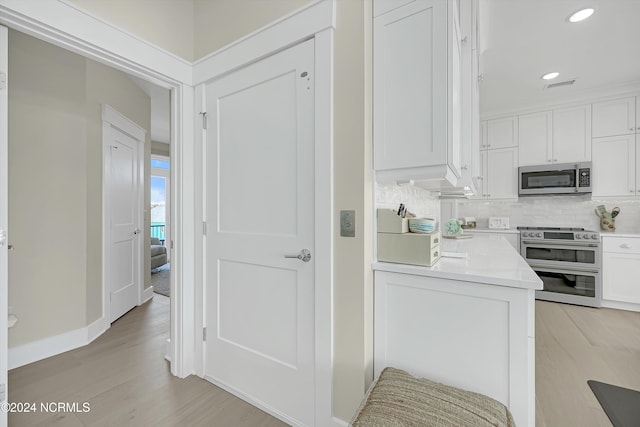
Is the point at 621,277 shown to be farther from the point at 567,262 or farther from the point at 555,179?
the point at 555,179

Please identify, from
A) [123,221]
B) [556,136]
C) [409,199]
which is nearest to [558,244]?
[556,136]

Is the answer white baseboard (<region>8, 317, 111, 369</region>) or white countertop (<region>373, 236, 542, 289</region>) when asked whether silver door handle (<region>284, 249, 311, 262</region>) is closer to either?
white countertop (<region>373, 236, 542, 289</region>)

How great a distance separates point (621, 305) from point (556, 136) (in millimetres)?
2173

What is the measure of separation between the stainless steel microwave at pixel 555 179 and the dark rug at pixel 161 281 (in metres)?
4.90

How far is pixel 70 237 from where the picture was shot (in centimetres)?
245

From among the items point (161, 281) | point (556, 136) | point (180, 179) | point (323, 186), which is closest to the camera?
point (323, 186)

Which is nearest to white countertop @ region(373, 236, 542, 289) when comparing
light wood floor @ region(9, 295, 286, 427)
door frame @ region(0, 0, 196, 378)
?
light wood floor @ region(9, 295, 286, 427)

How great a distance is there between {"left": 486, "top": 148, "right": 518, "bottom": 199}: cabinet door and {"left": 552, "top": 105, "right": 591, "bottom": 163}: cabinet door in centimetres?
47

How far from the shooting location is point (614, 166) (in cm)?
354

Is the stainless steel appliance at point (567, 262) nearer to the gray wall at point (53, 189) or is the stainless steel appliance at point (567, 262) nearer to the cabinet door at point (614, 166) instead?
the cabinet door at point (614, 166)

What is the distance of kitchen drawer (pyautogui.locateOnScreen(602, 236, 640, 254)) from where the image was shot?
3224 mm

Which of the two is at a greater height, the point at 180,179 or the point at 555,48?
the point at 555,48

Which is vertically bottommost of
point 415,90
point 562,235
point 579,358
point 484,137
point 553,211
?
point 579,358

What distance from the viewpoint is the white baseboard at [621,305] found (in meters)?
3.26
